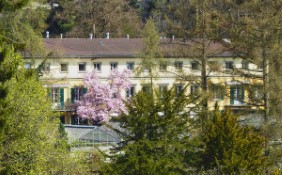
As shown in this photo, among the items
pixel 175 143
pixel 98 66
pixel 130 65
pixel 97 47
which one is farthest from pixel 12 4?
pixel 130 65

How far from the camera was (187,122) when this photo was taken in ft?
79.6

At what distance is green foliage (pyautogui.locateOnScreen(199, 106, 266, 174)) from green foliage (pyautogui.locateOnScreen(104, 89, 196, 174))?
2.55 ft

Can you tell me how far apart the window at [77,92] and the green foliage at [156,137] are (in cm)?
3532

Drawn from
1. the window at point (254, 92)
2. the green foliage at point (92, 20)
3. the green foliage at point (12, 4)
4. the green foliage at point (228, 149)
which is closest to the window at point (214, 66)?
the window at point (254, 92)

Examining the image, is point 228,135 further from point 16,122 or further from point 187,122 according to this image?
point 16,122

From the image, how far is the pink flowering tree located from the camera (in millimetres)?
57594

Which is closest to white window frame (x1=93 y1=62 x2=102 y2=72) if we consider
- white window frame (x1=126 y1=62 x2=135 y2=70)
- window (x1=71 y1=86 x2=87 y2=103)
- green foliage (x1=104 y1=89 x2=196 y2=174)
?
window (x1=71 y1=86 x2=87 y2=103)

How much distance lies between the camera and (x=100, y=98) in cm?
5809

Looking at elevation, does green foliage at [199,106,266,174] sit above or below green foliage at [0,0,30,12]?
below

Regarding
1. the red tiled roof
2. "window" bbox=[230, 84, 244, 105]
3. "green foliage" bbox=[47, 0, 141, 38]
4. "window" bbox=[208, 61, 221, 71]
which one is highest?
"green foliage" bbox=[47, 0, 141, 38]

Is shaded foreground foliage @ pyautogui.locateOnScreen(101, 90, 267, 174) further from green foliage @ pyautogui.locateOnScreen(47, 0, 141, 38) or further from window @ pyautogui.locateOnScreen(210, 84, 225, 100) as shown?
green foliage @ pyautogui.locateOnScreen(47, 0, 141, 38)

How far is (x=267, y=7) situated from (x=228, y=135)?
824cm

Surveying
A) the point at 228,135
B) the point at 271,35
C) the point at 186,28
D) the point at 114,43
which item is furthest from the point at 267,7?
the point at 114,43

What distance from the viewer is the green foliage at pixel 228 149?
24.3 metres
